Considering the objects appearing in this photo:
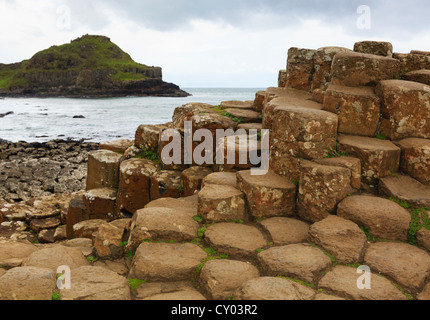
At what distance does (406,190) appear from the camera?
194 inches

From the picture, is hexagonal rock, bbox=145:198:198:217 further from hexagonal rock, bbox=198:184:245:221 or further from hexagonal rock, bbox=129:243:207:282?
hexagonal rock, bbox=129:243:207:282

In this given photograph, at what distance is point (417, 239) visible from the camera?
14.1ft

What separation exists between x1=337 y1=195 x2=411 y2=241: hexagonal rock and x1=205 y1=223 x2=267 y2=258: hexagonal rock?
123 cm

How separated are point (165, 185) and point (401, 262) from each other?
5.39 m

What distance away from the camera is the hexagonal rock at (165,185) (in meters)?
8.01

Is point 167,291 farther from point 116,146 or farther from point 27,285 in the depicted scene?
point 116,146

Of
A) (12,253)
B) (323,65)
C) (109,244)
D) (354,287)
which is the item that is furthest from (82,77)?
(354,287)

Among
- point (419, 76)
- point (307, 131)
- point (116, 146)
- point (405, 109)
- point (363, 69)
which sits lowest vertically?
point (116, 146)

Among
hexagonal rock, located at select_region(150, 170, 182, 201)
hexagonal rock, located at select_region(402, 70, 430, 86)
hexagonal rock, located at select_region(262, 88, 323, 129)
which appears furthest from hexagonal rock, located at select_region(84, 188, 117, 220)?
hexagonal rock, located at select_region(402, 70, 430, 86)

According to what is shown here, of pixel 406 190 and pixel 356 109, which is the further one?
pixel 356 109
